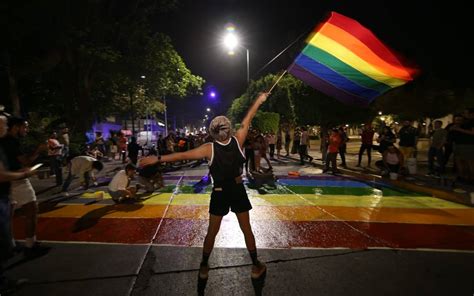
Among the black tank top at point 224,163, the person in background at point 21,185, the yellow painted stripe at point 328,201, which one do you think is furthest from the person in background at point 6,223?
the yellow painted stripe at point 328,201

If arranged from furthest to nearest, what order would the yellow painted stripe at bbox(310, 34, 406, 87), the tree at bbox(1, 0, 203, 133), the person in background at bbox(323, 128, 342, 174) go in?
1. the tree at bbox(1, 0, 203, 133)
2. the person in background at bbox(323, 128, 342, 174)
3. the yellow painted stripe at bbox(310, 34, 406, 87)

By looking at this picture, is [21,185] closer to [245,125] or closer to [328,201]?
[245,125]

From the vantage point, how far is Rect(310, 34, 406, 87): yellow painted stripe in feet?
17.2

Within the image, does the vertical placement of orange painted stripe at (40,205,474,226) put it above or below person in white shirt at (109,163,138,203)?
below

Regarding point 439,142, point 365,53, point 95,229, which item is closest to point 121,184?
point 95,229

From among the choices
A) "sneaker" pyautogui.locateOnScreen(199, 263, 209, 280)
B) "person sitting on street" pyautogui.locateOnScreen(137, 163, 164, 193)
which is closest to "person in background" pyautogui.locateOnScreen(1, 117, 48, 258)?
"sneaker" pyautogui.locateOnScreen(199, 263, 209, 280)

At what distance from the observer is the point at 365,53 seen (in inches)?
211

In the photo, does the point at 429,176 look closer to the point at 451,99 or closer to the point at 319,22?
the point at 451,99

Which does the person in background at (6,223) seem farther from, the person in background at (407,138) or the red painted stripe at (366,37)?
the person in background at (407,138)

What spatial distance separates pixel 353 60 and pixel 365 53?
0.22 m

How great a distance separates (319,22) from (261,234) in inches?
142

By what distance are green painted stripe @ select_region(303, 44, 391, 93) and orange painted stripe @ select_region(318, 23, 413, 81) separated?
308 mm

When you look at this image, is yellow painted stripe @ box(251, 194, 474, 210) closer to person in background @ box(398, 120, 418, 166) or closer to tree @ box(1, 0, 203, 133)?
person in background @ box(398, 120, 418, 166)

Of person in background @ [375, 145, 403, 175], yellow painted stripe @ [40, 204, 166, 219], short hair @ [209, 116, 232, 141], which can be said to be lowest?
yellow painted stripe @ [40, 204, 166, 219]
